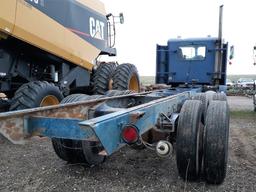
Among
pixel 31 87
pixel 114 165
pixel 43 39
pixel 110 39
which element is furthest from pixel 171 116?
pixel 110 39

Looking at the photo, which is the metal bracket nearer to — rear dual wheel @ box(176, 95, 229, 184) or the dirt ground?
rear dual wheel @ box(176, 95, 229, 184)

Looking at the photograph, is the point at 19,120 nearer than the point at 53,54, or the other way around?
the point at 19,120

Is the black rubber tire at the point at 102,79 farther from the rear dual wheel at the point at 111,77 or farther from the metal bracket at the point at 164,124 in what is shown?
the metal bracket at the point at 164,124

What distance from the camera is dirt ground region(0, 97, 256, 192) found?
4152 mm

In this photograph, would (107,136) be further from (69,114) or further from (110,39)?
(110,39)

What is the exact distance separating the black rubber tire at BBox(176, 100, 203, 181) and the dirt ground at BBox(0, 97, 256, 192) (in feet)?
0.60

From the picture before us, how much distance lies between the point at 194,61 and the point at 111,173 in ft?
18.0

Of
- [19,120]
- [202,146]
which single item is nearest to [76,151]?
[19,120]

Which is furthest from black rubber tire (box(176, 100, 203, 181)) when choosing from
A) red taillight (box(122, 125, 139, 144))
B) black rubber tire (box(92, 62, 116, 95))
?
black rubber tire (box(92, 62, 116, 95))

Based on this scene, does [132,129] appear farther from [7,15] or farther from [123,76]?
[123,76]

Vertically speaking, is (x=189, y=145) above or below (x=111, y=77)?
below

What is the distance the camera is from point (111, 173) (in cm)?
462

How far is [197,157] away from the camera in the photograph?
4043 mm

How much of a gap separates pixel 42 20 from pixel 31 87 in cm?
140
